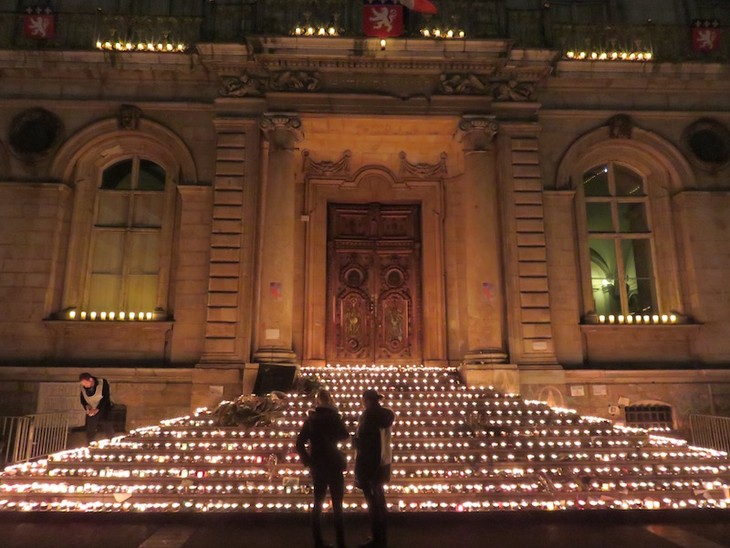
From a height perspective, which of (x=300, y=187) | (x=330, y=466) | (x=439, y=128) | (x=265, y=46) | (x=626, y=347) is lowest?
(x=330, y=466)

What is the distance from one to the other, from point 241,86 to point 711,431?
1451cm

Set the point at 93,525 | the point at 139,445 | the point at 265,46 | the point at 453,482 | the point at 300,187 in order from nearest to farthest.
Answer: the point at 93,525, the point at 453,482, the point at 139,445, the point at 265,46, the point at 300,187

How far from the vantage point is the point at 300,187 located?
1609cm

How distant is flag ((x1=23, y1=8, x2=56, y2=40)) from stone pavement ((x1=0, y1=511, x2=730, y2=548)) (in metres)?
12.8

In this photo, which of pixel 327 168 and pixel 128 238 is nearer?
pixel 128 238

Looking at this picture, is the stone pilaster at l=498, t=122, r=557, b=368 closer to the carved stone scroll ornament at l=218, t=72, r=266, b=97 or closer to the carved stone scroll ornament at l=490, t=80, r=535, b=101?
the carved stone scroll ornament at l=490, t=80, r=535, b=101

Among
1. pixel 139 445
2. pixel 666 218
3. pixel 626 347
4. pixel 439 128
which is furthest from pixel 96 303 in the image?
pixel 666 218

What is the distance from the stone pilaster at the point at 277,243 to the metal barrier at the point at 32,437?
4638 millimetres

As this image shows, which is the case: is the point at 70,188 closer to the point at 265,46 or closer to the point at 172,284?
the point at 172,284

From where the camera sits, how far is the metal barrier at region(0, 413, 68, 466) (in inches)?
410

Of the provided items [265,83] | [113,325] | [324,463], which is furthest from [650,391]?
[113,325]

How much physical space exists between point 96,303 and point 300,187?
6.64 metres

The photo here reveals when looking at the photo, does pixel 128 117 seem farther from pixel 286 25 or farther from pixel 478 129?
pixel 478 129

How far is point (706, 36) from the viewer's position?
578 inches
